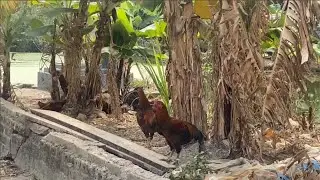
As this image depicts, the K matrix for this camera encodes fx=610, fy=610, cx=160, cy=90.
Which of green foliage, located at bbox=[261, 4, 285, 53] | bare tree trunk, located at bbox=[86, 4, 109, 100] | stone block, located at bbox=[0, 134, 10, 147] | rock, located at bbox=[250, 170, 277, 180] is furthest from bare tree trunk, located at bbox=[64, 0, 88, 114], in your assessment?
rock, located at bbox=[250, 170, 277, 180]

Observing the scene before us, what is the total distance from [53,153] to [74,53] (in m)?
2.13

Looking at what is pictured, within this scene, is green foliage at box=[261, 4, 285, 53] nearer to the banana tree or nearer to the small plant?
the small plant

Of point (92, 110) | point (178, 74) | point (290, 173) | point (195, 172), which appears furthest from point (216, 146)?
point (92, 110)

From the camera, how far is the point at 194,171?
4402 mm

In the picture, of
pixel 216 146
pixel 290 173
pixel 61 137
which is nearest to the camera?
pixel 290 173

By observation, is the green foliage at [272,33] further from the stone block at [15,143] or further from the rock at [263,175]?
the stone block at [15,143]

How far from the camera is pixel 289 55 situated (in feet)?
14.4

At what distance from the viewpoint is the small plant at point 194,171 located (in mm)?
4375

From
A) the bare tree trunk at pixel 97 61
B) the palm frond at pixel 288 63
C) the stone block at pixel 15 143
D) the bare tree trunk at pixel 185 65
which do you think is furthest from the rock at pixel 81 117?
the palm frond at pixel 288 63

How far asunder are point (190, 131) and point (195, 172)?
0.92 meters

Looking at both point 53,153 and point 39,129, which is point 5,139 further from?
point 53,153

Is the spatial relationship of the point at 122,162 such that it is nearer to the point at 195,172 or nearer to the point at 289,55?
the point at 195,172

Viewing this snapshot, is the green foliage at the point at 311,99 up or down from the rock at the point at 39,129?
up

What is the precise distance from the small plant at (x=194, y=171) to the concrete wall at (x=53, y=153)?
0.24 meters
